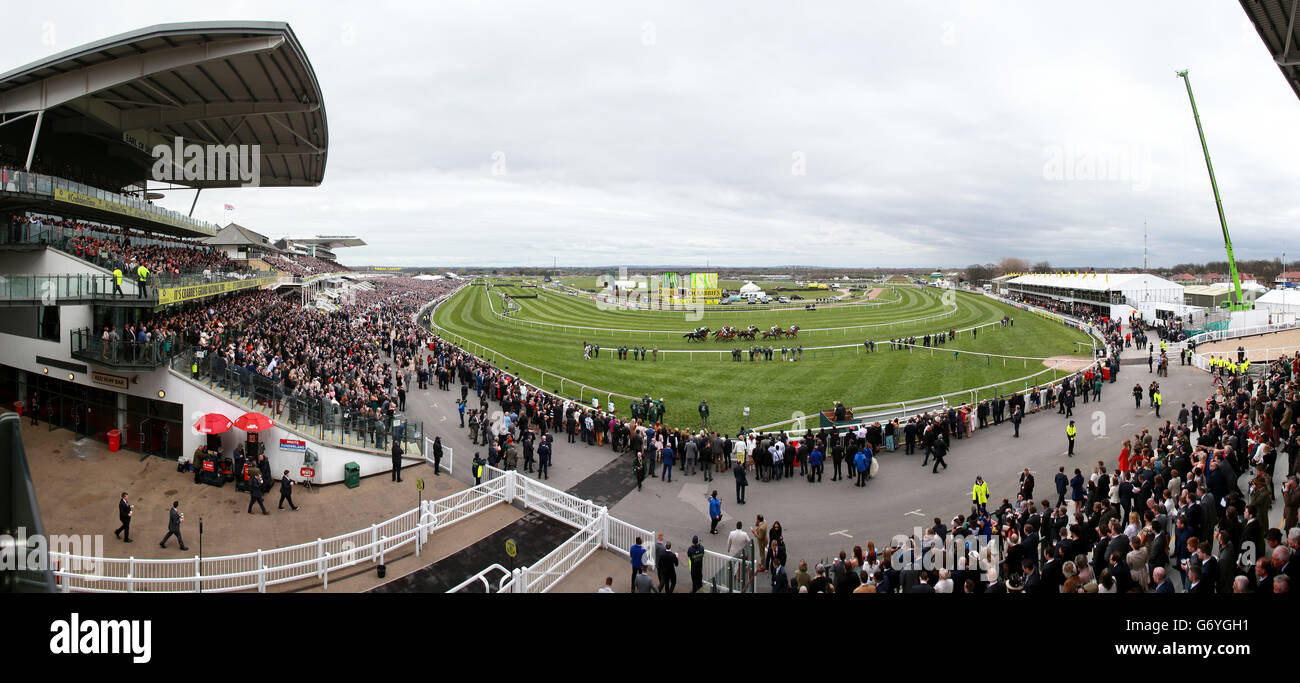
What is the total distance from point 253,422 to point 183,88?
15197 mm

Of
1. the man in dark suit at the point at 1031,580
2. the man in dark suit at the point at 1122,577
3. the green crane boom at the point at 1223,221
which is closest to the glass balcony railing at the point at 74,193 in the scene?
the man in dark suit at the point at 1031,580

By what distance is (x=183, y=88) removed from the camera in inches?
875

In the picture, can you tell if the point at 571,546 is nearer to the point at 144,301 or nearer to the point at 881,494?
the point at 881,494

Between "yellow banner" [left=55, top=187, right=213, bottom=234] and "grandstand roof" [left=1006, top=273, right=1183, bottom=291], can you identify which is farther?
"grandstand roof" [left=1006, top=273, right=1183, bottom=291]

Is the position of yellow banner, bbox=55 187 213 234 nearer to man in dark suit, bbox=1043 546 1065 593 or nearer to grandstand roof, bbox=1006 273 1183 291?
man in dark suit, bbox=1043 546 1065 593

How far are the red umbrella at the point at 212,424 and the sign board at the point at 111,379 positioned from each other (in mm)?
4300

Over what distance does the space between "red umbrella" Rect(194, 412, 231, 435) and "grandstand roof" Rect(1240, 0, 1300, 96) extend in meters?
25.2

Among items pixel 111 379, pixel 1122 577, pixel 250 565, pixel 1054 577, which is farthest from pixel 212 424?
pixel 1122 577

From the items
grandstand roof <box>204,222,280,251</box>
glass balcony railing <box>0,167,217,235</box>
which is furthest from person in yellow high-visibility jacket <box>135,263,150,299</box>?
grandstand roof <box>204,222,280,251</box>

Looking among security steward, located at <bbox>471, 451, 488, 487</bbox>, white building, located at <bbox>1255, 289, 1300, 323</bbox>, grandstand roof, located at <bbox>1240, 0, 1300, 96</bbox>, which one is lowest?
security steward, located at <bbox>471, 451, 488, 487</bbox>

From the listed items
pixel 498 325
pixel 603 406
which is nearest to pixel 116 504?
pixel 603 406

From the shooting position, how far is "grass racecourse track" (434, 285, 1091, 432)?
2597 cm
